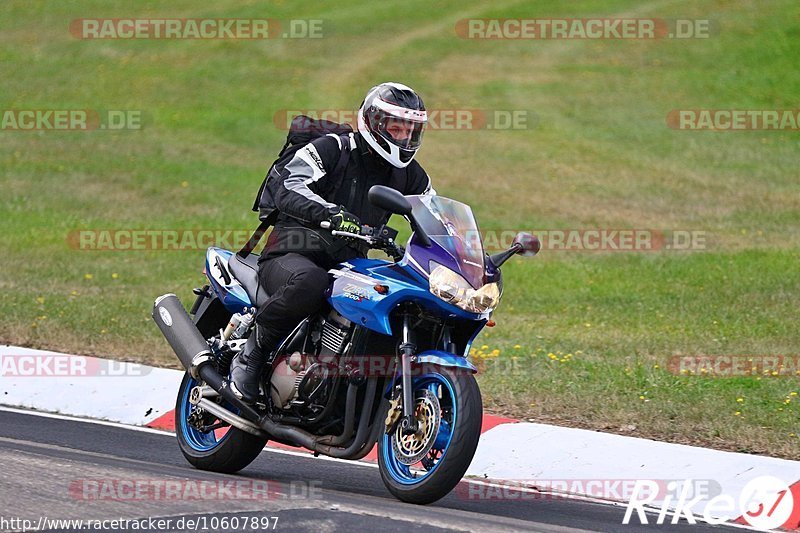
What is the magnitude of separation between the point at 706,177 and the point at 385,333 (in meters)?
17.7

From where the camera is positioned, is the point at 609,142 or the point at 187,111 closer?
the point at 609,142

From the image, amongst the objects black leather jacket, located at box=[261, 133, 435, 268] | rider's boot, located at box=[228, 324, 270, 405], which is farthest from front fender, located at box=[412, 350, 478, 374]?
rider's boot, located at box=[228, 324, 270, 405]

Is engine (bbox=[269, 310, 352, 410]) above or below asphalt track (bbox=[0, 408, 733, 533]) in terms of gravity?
above

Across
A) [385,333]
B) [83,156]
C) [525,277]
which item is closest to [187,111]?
[83,156]

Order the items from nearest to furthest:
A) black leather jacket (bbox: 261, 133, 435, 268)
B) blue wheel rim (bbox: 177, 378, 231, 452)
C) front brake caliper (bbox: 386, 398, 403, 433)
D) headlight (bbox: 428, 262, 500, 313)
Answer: headlight (bbox: 428, 262, 500, 313), front brake caliper (bbox: 386, 398, 403, 433), black leather jacket (bbox: 261, 133, 435, 268), blue wheel rim (bbox: 177, 378, 231, 452)

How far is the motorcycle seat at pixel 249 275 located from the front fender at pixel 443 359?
125 cm

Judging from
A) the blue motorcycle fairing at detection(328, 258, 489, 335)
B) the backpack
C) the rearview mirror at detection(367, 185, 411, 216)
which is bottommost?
the blue motorcycle fairing at detection(328, 258, 489, 335)

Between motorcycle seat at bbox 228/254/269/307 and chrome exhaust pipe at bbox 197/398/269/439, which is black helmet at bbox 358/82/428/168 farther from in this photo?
chrome exhaust pipe at bbox 197/398/269/439

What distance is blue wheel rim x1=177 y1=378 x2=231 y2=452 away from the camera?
27.3 feet

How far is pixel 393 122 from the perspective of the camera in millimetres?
7508

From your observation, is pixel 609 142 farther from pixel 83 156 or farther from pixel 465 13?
pixel 465 13

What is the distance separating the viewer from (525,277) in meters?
16.4

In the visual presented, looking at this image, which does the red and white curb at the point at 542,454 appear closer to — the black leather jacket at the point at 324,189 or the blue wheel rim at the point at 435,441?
the blue wheel rim at the point at 435,441

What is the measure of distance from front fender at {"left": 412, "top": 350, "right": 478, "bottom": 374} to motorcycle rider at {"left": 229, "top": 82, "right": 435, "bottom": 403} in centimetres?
76
